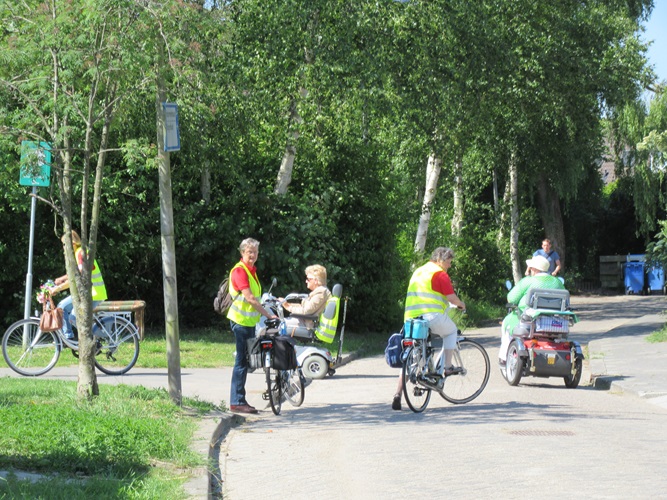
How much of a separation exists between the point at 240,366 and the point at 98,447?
397 cm

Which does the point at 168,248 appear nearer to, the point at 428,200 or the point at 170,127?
the point at 170,127

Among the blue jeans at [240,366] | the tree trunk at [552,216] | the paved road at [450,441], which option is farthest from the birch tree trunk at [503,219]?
the blue jeans at [240,366]

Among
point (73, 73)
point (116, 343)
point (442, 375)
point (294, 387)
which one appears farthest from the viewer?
point (116, 343)

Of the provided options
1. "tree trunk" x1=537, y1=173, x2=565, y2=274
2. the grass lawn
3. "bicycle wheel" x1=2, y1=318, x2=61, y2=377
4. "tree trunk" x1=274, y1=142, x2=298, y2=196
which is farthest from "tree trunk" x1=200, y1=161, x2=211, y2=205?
"tree trunk" x1=537, y1=173, x2=565, y2=274

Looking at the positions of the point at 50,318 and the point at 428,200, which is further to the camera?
the point at 428,200

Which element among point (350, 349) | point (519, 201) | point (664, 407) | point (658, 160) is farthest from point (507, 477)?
point (658, 160)

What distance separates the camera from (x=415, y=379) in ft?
38.9

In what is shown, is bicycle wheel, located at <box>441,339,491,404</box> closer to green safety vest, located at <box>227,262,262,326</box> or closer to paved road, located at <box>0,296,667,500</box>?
paved road, located at <box>0,296,667,500</box>

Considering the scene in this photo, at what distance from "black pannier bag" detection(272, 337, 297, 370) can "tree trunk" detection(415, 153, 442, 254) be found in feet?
49.4

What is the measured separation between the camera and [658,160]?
40.9m

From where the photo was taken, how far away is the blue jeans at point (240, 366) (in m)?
11.8

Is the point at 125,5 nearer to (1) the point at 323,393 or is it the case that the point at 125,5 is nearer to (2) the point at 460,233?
(1) the point at 323,393

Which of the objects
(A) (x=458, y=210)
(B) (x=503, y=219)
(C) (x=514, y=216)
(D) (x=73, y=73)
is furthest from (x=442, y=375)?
(C) (x=514, y=216)

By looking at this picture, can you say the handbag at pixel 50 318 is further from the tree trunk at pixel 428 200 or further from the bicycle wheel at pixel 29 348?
the tree trunk at pixel 428 200
